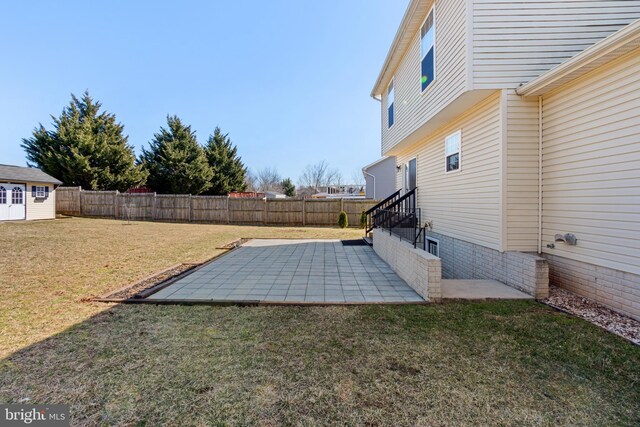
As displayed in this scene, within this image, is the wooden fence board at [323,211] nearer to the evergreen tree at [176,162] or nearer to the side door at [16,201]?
the evergreen tree at [176,162]

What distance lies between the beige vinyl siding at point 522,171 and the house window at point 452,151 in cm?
159

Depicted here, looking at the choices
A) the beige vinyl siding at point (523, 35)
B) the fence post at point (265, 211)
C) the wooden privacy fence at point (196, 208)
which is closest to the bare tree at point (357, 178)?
the wooden privacy fence at point (196, 208)

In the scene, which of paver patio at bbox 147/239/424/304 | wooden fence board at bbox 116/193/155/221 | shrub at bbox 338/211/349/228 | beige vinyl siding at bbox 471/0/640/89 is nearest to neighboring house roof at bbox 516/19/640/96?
beige vinyl siding at bbox 471/0/640/89

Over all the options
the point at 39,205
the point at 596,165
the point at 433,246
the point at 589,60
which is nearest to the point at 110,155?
the point at 39,205

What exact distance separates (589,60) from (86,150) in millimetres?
27005

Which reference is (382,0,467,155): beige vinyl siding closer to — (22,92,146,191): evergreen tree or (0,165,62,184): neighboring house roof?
(0,165,62,184): neighboring house roof

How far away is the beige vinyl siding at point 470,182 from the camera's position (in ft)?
17.0

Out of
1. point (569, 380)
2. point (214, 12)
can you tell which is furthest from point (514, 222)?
point (214, 12)

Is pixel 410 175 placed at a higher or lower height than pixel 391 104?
lower

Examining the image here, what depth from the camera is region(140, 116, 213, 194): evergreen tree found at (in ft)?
73.9

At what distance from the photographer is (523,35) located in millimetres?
4867

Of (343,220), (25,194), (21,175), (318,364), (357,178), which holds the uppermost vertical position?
(357,178)

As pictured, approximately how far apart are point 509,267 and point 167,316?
17.8 ft

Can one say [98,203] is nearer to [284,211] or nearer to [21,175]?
[21,175]
